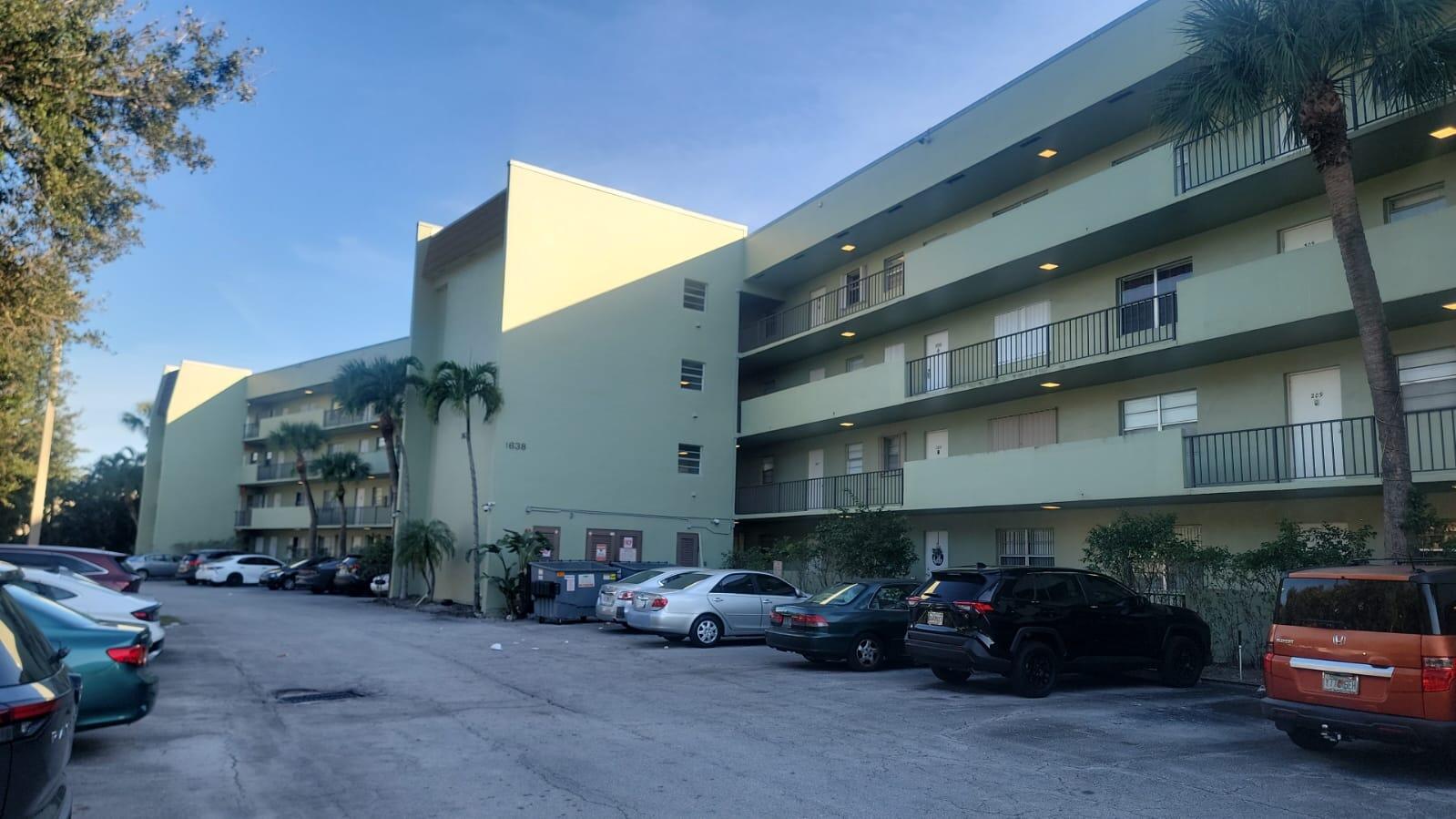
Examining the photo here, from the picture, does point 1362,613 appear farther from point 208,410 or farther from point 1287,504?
point 208,410

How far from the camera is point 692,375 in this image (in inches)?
1251

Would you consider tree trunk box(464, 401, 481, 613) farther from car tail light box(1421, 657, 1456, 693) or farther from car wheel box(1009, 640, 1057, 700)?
car tail light box(1421, 657, 1456, 693)

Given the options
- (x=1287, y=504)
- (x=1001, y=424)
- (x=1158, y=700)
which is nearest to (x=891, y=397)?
(x=1001, y=424)

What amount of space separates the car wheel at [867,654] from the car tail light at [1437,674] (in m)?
8.34

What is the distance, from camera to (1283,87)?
12914 mm

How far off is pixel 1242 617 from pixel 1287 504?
2.82m

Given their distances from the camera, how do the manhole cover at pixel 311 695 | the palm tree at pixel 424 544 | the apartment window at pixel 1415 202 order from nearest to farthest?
the manhole cover at pixel 311 695, the apartment window at pixel 1415 202, the palm tree at pixel 424 544

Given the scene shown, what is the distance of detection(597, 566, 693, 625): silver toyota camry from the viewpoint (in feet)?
65.5

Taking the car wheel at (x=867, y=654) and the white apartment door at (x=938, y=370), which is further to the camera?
the white apartment door at (x=938, y=370)

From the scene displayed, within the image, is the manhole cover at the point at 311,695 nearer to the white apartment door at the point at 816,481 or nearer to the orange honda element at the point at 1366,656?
the orange honda element at the point at 1366,656

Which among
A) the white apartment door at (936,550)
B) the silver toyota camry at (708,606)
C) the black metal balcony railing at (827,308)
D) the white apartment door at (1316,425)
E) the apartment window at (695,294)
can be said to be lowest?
the silver toyota camry at (708,606)

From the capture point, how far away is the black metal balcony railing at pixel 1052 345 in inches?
778

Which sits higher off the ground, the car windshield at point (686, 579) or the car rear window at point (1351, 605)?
the car rear window at point (1351, 605)

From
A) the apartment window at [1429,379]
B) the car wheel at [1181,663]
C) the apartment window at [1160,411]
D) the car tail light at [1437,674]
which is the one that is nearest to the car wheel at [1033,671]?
the car wheel at [1181,663]
